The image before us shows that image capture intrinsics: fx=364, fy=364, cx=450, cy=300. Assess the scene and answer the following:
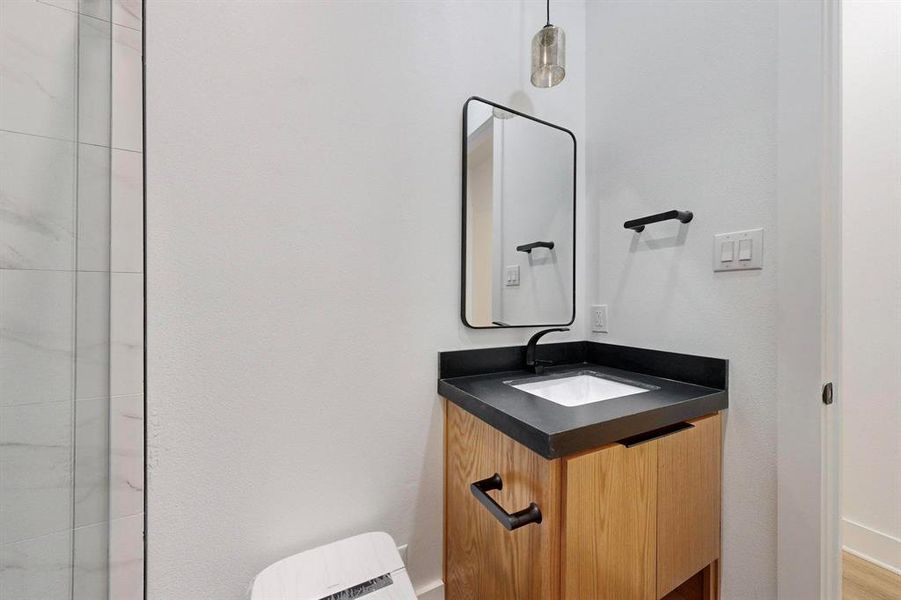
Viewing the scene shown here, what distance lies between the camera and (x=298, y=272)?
1.00m

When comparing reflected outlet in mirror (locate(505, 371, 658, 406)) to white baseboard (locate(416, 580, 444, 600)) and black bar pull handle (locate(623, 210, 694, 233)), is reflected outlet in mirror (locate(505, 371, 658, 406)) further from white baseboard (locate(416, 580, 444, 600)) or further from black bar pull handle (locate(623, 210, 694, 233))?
white baseboard (locate(416, 580, 444, 600))

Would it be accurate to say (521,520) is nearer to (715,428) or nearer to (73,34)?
(715,428)

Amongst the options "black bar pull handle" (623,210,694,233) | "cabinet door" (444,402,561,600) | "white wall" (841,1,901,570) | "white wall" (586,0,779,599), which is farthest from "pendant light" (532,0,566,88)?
"white wall" (841,1,901,570)

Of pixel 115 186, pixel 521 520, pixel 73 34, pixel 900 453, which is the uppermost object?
pixel 73 34

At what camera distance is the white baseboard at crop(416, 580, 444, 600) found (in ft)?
3.84

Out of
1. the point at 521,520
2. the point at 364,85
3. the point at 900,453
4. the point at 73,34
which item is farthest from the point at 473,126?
the point at 900,453

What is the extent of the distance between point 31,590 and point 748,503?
1656 mm

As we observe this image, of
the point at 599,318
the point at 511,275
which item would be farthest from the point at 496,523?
the point at 599,318

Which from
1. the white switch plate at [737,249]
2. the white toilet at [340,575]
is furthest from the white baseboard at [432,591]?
the white switch plate at [737,249]

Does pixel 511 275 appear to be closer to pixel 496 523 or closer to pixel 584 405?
pixel 584 405

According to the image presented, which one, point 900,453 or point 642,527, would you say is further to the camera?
point 900,453

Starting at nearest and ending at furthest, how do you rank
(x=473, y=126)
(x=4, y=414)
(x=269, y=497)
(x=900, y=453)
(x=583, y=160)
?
(x=4, y=414) → (x=269, y=497) → (x=473, y=126) → (x=900, y=453) → (x=583, y=160)

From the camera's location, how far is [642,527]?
2.81 ft

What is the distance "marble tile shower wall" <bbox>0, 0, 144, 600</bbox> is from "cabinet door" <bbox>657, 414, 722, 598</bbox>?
4.05 feet
